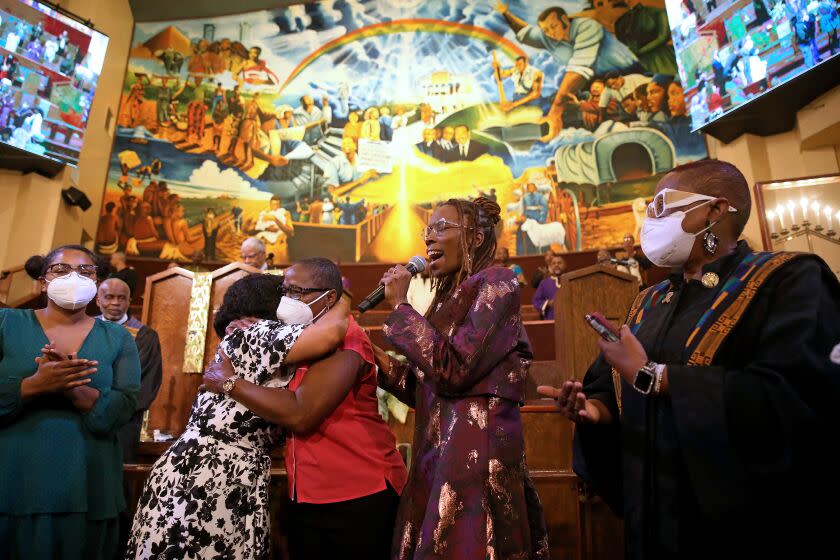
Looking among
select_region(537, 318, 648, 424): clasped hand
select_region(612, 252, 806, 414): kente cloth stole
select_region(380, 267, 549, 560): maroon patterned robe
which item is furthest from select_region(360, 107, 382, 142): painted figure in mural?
select_region(612, 252, 806, 414): kente cloth stole

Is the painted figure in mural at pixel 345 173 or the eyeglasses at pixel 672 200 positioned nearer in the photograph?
the eyeglasses at pixel 672 200

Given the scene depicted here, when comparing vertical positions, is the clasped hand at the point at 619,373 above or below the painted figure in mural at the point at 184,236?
below

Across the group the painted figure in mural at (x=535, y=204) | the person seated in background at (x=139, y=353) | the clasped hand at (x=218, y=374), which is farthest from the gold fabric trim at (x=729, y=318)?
the painted figure in mural at (x=535, y=204)

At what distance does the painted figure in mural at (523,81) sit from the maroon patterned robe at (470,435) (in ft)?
41.1

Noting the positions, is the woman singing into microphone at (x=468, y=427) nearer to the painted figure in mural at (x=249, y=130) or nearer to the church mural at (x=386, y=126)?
the church mural at (x=386, y=126)

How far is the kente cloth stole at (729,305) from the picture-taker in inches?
58.4

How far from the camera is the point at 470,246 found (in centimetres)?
216

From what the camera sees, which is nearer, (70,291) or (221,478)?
(221,478)

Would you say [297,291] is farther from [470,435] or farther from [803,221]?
[803,221]

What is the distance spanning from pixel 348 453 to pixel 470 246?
33.4 inches

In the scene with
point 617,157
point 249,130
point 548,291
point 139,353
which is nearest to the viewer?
point 139,353

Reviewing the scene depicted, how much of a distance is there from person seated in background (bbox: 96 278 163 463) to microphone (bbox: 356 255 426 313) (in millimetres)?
2408

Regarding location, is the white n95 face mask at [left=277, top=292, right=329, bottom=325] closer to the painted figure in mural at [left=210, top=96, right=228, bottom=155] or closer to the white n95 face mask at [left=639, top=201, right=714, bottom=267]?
the white n95 face mask at [left=639, top=201, right=714, bottom=267]

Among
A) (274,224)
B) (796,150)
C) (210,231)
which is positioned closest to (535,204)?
(796,150)
